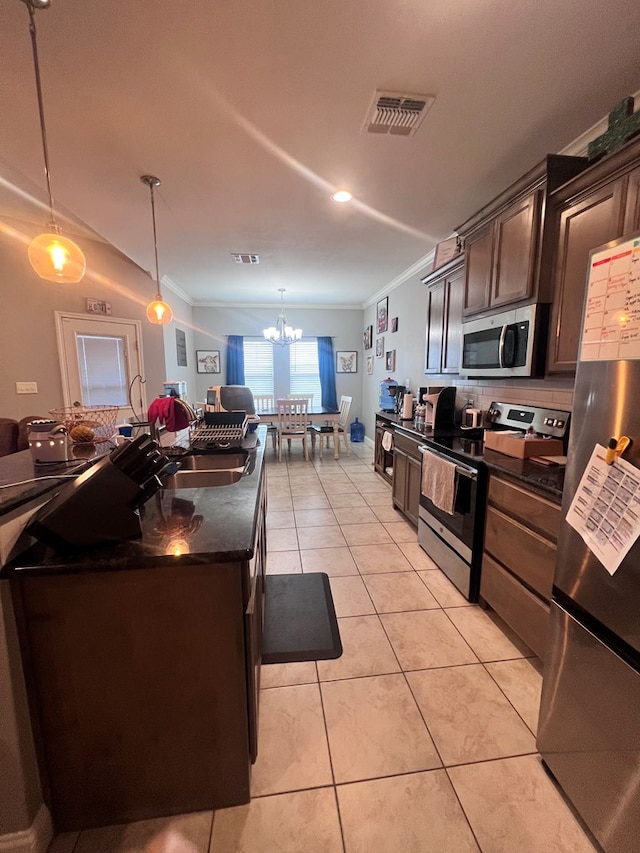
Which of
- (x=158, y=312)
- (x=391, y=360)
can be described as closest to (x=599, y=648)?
(x=158, y=312)

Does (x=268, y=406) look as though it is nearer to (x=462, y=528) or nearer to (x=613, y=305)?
(x=462, y=528)

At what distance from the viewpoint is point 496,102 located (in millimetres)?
1674

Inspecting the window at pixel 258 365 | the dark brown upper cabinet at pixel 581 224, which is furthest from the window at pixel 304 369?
the dark brown upper cabinet at pixel 581 224

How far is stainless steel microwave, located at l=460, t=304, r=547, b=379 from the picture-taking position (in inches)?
76.0

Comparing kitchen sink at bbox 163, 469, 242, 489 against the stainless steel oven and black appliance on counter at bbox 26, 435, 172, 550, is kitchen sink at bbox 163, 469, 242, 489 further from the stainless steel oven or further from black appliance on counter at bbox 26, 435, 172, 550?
the stainless steel oven

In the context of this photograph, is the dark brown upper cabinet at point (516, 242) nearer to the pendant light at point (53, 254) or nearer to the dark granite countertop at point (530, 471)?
the dark granite countertop at point (530, 471)

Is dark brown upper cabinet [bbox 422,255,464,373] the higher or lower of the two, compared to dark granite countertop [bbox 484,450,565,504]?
higher

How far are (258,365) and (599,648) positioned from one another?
21.4 feet

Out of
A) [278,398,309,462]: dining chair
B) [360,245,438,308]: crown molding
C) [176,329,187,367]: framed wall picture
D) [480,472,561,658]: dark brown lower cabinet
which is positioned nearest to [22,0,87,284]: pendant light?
[480,472,561,658]: dark brown lower cabinet

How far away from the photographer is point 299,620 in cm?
199

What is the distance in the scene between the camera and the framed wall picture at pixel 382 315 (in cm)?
546

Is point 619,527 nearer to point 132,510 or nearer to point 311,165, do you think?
point 132,510

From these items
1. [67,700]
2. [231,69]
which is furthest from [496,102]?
[67,700]

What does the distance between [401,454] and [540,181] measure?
6.88 ft
